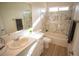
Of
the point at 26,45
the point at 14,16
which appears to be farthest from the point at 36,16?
the point at 26,45

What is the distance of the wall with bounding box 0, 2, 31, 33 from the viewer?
1288 millimetres

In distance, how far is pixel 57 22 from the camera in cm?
138

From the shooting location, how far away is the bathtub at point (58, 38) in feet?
4.66

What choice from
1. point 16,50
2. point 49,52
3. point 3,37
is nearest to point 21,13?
point 3,37

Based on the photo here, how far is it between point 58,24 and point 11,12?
33.1 inches

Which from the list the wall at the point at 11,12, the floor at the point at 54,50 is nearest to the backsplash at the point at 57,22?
the floor at the point at 54,50

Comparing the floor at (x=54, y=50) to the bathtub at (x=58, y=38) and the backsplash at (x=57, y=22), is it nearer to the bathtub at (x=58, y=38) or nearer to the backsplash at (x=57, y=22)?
the bathtub at (x=58, y=38)

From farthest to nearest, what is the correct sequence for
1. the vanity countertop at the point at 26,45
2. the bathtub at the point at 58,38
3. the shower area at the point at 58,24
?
the bathtub at the point at 58,38 < the shower area at the point at 58,24 < the vanity countertop at the point at 26,45

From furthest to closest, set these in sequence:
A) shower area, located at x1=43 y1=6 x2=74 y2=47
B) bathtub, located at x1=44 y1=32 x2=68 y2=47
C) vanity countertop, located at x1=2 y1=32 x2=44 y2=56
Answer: bathtub, located at x1=44 y1=32 x2=68 y2=47 < shower area, located at x1=43 y1=6 x2=74 y2=47 < vanity countertop, located at x1=2 y1=32 x2=44 y2=56

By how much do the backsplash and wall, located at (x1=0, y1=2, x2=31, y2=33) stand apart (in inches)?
16.7

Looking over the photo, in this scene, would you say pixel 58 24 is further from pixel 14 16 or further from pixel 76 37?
pixel 14 16

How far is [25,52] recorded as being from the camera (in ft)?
4.31

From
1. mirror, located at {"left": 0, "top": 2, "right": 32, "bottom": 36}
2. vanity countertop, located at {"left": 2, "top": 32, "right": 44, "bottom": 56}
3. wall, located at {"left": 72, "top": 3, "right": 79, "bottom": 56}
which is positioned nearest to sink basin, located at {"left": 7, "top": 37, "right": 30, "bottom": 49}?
vanity countertop, located at {"left": 2, "top": 32, "right": 44, "bottom": 56}

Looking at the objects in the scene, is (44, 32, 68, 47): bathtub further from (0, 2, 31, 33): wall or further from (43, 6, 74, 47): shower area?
(0, 2, 31, 33): wall
